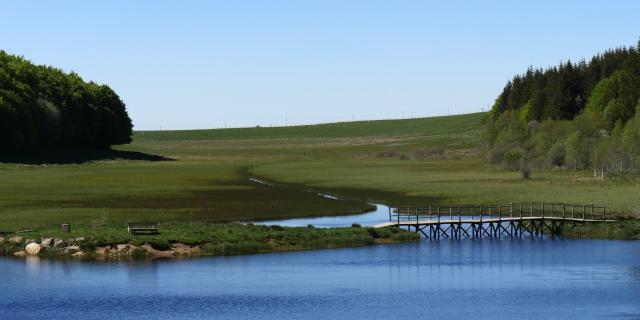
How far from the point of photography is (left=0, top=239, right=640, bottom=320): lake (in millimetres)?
57594

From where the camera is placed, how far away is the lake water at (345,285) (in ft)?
189

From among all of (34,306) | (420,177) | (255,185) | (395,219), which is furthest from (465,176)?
(34,306)

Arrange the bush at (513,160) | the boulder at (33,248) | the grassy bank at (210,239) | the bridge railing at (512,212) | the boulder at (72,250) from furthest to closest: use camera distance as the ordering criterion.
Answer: the bush at (513,160)
the bridge railing at (512,212)
the grassy bank at (210,239)
the boulder at (33,248)
the boulder at (72,250)

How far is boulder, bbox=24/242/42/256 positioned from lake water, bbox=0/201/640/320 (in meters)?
1.63

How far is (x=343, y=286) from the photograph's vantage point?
65.1 metres

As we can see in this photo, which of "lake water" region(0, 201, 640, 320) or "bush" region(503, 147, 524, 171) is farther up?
"bush" region(503, 147, 524, 171)

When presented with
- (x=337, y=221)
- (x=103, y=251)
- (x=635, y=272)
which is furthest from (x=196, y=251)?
(x=635, y=272)

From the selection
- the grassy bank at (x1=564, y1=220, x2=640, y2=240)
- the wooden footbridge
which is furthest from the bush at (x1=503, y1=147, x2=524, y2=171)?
the grassy bank at (x1=564, y1=220, x2=640, y2=240)

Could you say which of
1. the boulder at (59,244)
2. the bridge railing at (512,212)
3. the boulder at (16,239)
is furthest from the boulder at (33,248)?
the bridge railing at (512,212)

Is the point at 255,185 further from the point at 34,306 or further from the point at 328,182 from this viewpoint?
the point at 34,306

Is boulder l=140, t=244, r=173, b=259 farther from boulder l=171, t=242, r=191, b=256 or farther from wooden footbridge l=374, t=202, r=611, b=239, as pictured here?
wooden footbridge l=374, t=202, r=611, b=239

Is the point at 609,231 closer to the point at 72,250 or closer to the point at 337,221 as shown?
the point at 337,221

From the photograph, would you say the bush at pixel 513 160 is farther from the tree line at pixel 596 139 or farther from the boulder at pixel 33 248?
the boulder at pixel 33 248

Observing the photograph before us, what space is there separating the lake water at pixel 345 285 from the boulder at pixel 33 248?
1.63 metres
